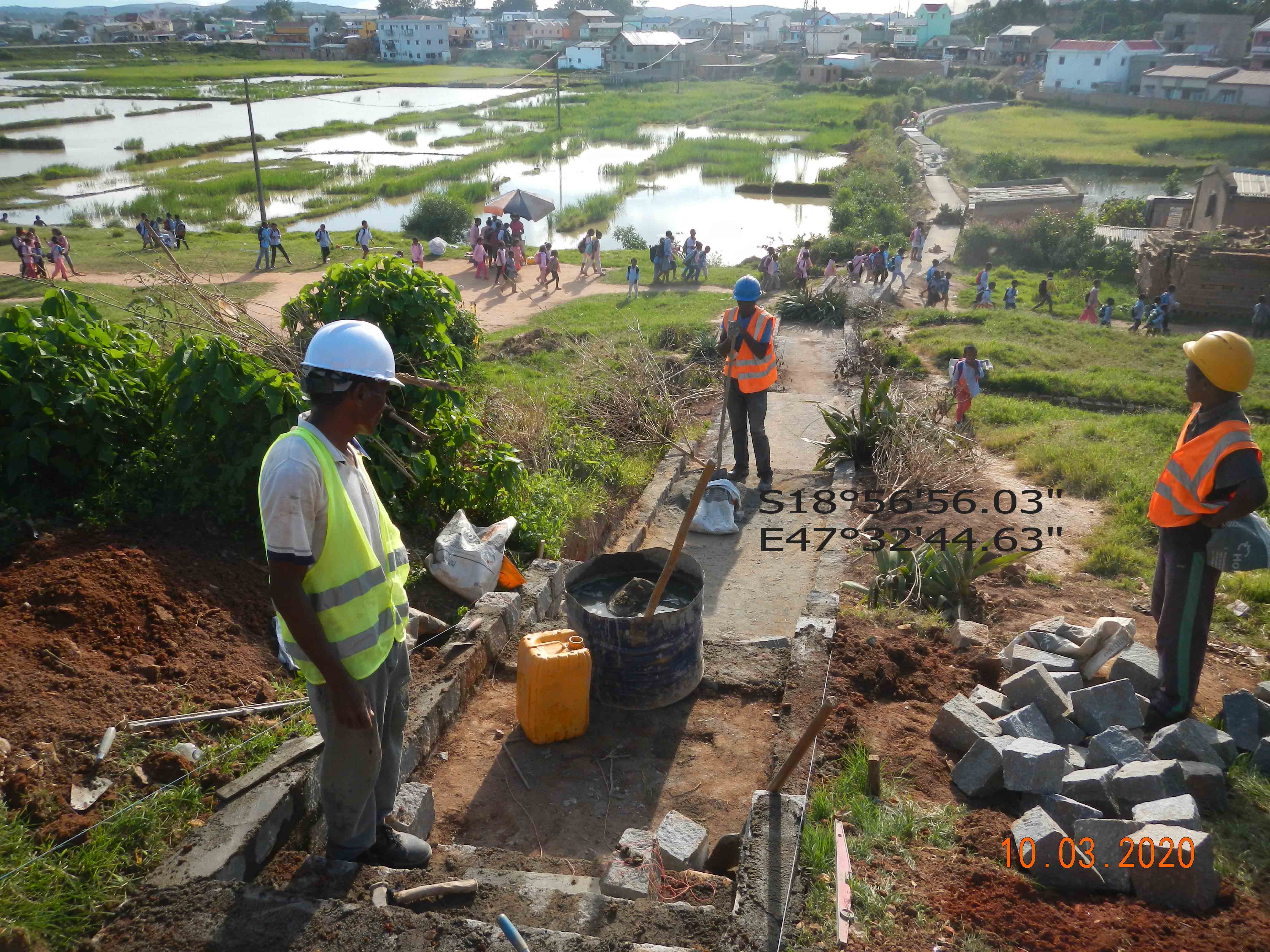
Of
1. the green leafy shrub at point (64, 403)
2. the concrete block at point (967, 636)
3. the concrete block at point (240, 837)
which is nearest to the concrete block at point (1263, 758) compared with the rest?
the concrete block at point (967, 636)

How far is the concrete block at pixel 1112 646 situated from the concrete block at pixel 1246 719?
1.84 feet

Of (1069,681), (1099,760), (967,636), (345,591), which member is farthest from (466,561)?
(1099,760)

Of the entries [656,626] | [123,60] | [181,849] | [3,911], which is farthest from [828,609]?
[123,60]

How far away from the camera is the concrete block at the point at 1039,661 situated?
14.4 ft

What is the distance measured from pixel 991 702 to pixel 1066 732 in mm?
325

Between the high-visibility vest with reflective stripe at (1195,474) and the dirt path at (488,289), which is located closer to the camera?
the high-visibility vest with reflective stripe at (1195,474)

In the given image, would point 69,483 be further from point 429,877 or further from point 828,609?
point 828,609

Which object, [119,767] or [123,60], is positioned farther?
[123,60]

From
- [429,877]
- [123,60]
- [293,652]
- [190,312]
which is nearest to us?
[293,652]

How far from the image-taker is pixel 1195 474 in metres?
3.97

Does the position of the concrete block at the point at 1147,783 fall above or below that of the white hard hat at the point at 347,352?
below

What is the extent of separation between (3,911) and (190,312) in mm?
5254

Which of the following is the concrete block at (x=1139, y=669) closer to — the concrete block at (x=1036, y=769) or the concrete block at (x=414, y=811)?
the concrete block at (x=1036, y=769)

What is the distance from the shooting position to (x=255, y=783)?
11.1ft
